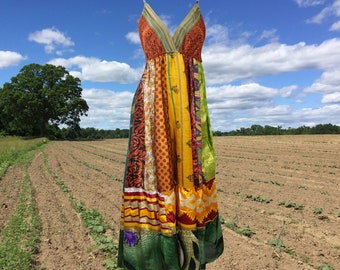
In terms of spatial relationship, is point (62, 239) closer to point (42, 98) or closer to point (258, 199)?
point (258, 199)

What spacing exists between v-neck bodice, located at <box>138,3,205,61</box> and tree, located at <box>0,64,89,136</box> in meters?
41.5

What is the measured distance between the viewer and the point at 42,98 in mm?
42375

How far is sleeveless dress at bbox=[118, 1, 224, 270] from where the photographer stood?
7.59 feet

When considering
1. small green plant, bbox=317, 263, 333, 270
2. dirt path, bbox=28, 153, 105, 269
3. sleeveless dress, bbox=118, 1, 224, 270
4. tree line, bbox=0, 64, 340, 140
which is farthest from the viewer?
tree line, bbox=0, 64, 340, 140

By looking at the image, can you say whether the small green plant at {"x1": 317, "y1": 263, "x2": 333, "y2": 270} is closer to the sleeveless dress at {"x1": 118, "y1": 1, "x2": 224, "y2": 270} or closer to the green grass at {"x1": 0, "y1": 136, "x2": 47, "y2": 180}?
the sleeveless dress at {"x1": 118, "y1": 1, "x2": 224, "y2": 270}

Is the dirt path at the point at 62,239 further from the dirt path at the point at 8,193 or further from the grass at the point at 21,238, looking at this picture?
the dirt path at the point at 8,193

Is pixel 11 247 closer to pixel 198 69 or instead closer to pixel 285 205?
pixel 198 69

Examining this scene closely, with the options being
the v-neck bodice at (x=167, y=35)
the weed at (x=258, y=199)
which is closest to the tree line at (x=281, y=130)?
the weed at (x=258, y=199)

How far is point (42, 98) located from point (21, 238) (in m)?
40.7

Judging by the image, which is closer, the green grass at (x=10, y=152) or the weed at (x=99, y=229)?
the weed at (x=99, y=229)

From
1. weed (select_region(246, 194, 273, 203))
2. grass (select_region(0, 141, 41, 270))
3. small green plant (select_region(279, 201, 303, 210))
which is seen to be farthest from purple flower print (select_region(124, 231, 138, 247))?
weed (select_region(246, 194, 273, 203))

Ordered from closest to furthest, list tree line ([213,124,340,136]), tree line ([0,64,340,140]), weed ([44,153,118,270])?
1. weed ([44,153,118,270])
2. tree line ([213,124,340,136])
3. tree line ([0,64,340,140])

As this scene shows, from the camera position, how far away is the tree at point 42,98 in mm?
41938

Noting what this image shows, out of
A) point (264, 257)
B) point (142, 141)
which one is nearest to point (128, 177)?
point (142, 141)
